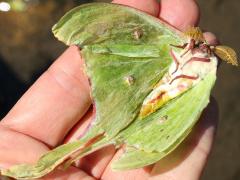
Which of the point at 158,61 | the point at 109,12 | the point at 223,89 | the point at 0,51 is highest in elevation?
the point at 109,12

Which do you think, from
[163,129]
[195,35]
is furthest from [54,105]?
[195,35]

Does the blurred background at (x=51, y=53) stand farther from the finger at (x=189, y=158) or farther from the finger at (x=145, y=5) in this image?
the finger at (x=189, y=158)

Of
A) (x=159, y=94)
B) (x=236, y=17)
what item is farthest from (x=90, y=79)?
(x=236, y=17)

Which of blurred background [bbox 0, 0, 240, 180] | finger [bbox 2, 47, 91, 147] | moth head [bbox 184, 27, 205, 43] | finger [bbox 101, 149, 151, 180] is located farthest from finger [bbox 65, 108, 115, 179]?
blurred background [bbox 0, 0, 240, 180]

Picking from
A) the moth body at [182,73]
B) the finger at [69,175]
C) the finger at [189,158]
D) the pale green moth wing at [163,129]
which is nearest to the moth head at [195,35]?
the moth body at [182,73]

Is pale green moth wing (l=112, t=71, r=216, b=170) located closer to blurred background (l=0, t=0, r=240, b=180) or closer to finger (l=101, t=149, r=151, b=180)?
finger (l=101, t=149, r=151, b=180)

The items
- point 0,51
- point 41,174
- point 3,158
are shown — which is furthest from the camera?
point 0,51

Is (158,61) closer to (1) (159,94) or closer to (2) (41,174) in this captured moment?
(1) (159,94)
